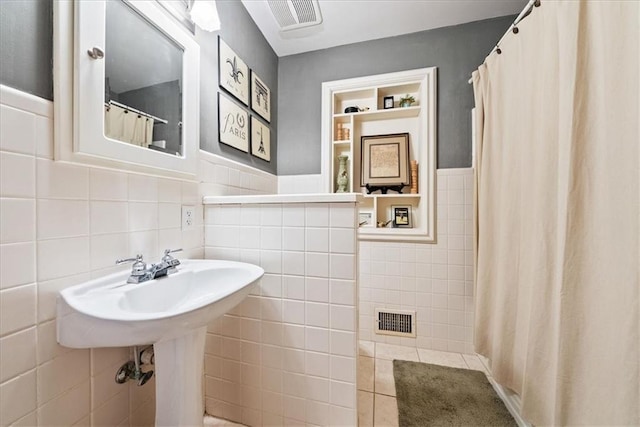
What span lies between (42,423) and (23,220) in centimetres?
55

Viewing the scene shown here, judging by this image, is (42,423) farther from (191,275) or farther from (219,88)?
(219,88)

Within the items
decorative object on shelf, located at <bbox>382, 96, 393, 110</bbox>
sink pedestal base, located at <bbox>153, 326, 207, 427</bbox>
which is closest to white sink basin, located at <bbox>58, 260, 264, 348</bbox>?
sink pedestal base, located at <bbox>153, 326, 207, 427</bbox>

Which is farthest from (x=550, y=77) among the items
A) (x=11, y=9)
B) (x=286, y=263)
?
(x=11, y=9)

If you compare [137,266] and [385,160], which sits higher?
[385,160]

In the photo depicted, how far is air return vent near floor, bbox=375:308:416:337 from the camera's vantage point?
5.90ft

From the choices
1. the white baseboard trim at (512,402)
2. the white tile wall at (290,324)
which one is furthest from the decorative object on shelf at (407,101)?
the white baseboard trim at (512,402)

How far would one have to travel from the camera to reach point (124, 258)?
0.83 meters

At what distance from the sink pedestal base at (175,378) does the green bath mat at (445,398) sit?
98 cm

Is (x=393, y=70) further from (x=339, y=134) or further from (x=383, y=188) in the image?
(x=383, y=188)

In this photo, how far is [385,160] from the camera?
6.31ft

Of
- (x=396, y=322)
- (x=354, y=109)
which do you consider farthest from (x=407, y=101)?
(x=396, y=322)

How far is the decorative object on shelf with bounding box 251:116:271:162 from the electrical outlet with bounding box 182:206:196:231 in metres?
0.75

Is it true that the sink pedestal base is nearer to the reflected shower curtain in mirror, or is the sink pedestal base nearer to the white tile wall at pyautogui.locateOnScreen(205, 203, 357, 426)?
the white tile wall at pyautogui.locateOnScreen(205, 203, 357, 426)

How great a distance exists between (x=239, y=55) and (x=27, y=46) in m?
1.14
